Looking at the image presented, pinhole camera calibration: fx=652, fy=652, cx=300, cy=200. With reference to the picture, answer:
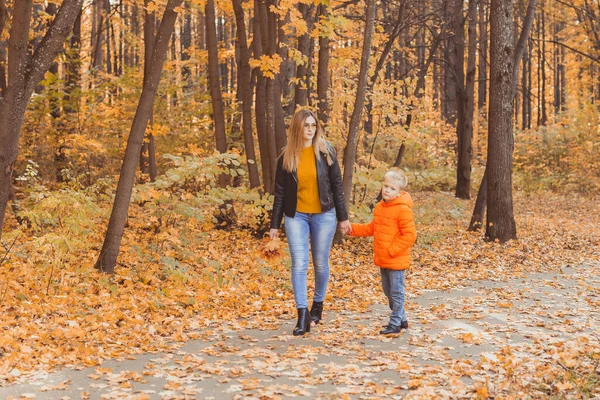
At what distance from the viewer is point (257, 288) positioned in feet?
29.2

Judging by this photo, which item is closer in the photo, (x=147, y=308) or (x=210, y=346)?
(x=210, y=346)

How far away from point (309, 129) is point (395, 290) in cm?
182

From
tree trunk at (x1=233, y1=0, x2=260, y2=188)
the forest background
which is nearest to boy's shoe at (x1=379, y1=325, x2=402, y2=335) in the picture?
the forest background

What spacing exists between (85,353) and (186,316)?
5.72 feet

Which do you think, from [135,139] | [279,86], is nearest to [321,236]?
[135,139]

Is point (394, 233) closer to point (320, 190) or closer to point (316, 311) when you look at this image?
point (320, 190)

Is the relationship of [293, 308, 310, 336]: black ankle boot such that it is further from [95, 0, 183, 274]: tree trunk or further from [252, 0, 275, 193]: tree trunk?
[252, 0, 275, 193]: tree trunk

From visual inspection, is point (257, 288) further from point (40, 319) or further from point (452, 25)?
point (452, 25)

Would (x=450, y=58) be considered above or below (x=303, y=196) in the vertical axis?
above

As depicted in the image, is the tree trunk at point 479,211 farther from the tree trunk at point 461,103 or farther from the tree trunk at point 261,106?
the tree trunk at point 461,103

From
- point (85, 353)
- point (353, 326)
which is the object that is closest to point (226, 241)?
point (353, 326)

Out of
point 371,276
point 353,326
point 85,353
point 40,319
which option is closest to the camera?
point 85,353

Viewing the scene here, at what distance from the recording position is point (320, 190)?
639 centimetres

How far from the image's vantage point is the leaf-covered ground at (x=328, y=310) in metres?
5.21
